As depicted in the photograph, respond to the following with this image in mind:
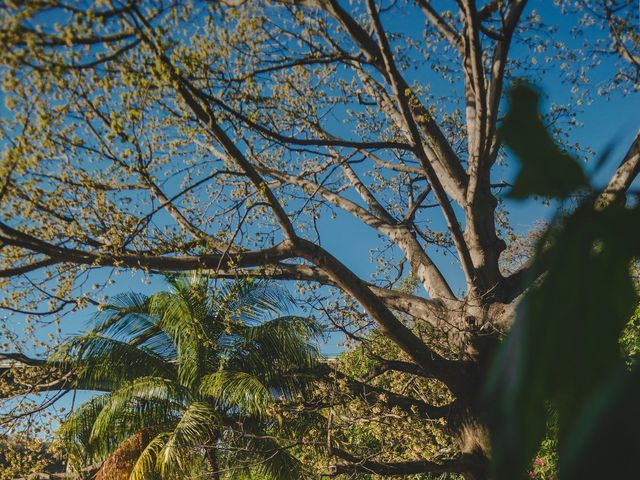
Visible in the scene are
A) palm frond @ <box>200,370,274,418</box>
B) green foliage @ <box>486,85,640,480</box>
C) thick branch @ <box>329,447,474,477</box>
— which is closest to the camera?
green foliage @ <box>486,85,640,480</box>

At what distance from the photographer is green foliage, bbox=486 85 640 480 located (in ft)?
0.93

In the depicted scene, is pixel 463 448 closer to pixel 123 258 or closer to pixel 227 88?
pixel 123 258

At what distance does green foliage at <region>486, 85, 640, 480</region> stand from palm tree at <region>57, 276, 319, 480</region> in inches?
280

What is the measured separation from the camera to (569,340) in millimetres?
309

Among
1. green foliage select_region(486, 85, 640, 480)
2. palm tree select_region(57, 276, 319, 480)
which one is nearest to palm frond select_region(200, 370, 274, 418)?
palm tree select_region(57, 276, 319, 480)

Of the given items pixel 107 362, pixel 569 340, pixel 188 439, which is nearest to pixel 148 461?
pixel 188 439

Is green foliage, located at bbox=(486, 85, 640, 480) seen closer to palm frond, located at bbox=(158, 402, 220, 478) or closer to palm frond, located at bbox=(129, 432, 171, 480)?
palm frond, located at bbox=(158, 402, 220, 478)

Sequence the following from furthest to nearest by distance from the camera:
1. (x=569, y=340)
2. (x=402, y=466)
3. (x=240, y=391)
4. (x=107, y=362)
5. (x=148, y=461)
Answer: (x=107, y=362) < (x=240, y=391) < (x=148, y=461) < (x=402, y=466) < (x=569, y=340)

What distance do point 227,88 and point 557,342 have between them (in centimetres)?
495

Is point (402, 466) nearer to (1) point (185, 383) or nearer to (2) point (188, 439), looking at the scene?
(2) point (188, 439)

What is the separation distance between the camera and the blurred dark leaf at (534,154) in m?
0.32

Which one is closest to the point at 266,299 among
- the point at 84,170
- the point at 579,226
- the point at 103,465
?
the point at 103,465

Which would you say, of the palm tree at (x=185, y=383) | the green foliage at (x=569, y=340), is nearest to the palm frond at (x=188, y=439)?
the palm tree at (x=185, y=383)

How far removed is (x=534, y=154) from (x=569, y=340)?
0.12m
